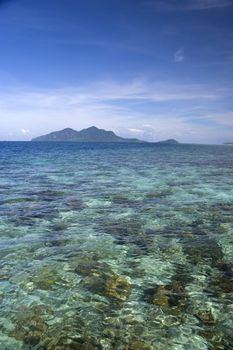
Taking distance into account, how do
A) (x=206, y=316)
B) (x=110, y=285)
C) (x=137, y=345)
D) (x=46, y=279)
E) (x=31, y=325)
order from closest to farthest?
1. (x=137, y=345)
2. (x=31, y=325)
3. (x=206, y=316)
4. (x=110, y=285)
5. (x=46, y=279)

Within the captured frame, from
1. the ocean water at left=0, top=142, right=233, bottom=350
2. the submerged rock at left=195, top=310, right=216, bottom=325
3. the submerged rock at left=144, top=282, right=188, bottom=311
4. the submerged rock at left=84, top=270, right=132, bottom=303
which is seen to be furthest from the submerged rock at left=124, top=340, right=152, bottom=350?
the submerged rock at left=84, top=270, right=132, bottom=303

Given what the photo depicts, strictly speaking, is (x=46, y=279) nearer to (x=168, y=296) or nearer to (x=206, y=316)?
(x=168, y=296)

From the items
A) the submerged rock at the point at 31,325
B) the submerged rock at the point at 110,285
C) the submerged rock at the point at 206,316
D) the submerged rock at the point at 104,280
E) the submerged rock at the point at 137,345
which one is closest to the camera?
the submerged rock at the point at 137,345

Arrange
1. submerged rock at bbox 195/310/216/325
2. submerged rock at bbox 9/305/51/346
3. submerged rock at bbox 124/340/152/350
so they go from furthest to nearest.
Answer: submerged rock at bbox 195/310/216/325 → submerged rock at bbox 9/305/51/346 → submerged rock at bbox 124/340/152/350

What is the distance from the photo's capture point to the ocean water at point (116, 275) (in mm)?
7164

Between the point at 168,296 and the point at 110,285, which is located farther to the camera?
the point at 110,285

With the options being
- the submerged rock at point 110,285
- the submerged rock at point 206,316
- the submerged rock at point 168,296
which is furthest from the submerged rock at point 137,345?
the submerged rock at point 110,285

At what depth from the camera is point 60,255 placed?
11586mm

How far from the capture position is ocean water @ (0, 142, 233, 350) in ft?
23.5

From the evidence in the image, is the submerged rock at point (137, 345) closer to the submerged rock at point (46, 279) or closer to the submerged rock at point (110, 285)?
the submerged rock at point (110, 285)

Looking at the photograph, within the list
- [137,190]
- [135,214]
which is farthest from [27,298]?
[137,190]

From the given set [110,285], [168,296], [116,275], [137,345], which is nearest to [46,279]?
[110,285]

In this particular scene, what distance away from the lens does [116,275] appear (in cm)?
1009

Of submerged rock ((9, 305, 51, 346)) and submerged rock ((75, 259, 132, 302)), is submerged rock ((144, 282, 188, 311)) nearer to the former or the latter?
submerged rock ((75, 259, 132, 302))
